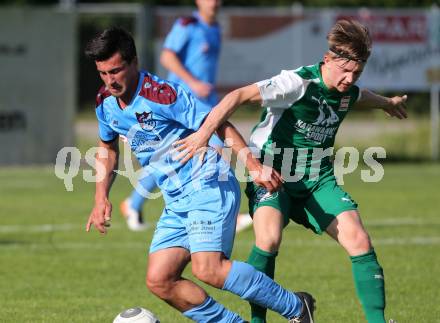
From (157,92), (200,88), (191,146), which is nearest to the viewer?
(191,146)

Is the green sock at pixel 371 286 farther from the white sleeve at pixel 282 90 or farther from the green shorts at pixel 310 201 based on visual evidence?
the white sleeve at pixel 282 90

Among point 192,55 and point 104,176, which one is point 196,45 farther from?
point 104,176

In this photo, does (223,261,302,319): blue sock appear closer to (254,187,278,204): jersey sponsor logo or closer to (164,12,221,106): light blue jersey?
(254,187,278,204): jersey sponsor logo

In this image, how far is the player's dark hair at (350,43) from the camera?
18.7 feet

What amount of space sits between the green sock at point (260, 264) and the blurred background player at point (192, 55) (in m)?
4.22

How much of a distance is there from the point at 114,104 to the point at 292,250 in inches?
166

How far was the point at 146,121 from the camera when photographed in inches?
214

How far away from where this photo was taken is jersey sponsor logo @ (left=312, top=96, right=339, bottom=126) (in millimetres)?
5920

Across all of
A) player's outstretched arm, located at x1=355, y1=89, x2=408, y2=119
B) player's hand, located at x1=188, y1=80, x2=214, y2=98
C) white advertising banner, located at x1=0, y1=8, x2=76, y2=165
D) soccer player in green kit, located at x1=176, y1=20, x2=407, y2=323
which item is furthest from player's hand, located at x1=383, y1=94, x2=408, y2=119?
white advertising banner, located at x1=0, y1=8, x2=76, y2=165

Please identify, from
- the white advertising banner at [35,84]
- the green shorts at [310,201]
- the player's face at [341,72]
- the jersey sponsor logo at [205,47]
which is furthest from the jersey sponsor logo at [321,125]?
the white advertising banner at [35,84]

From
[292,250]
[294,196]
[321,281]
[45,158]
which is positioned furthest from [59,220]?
[45,158]

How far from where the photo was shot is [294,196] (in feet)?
19.8

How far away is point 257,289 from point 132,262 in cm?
355

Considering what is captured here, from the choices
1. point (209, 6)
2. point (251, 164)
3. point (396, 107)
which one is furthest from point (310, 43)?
point (251, 164)
